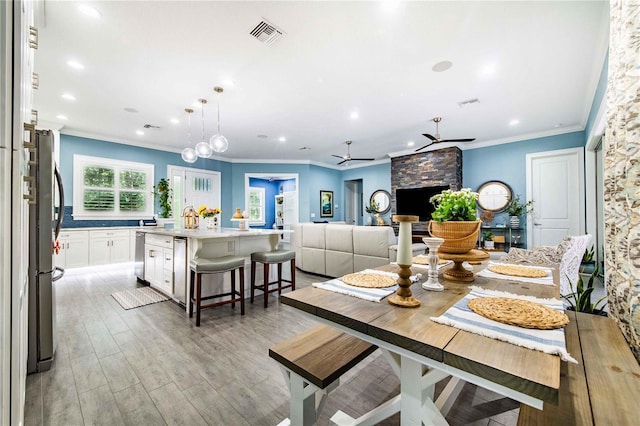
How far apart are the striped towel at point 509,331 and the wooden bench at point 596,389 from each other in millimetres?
142

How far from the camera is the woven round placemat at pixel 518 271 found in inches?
58.5

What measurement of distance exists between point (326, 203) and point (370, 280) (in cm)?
755

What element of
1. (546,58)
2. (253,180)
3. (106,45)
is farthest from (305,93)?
(253,180)

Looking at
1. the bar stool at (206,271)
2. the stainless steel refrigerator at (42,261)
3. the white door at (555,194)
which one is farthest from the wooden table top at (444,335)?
the white door at (555,194)

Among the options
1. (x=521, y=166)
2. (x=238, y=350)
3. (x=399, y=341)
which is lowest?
(x=238, y=350)

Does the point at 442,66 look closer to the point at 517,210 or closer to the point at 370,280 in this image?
the point at 370,280

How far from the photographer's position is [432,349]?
728mm

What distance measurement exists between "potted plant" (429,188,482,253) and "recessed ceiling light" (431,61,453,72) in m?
2.29

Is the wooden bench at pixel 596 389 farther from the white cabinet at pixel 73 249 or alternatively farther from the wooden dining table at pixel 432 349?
the white cabinet at pixel 73 249

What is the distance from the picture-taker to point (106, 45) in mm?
2670

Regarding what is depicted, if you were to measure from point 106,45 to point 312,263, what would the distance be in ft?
13.1

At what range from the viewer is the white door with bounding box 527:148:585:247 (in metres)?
5.10

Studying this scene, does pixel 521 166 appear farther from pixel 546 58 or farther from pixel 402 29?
→ pixel 402 29

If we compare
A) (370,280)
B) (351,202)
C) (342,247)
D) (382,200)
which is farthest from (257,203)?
(370,280)
